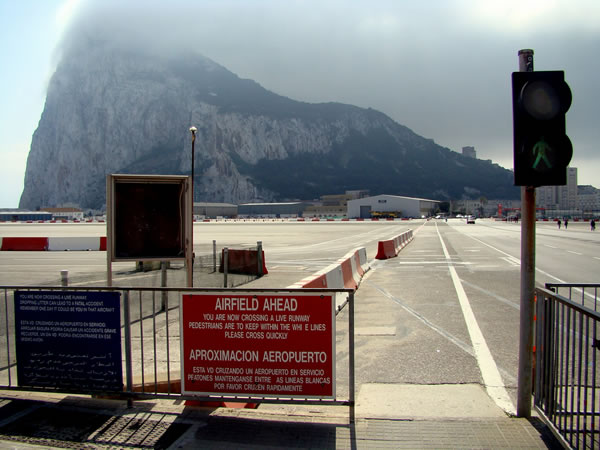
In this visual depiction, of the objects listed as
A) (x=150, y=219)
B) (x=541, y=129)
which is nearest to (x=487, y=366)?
(x=541, y=129)

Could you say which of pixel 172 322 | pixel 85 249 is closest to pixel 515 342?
pixel 172 322

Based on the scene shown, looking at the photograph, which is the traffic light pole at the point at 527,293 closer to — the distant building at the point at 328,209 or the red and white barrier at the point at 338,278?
the red and white barrier at the point at 338,278

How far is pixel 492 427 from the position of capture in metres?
4.08

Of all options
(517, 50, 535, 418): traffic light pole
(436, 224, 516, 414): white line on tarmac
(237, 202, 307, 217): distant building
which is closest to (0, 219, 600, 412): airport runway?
(436, 224, 516, 414): white line on tarmac

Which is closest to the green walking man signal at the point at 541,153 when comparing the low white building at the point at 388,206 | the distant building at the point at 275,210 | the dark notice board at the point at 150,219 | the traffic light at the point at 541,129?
the traffic light at the point at 541,129

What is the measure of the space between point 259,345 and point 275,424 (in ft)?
2.31

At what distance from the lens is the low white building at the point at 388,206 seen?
142000 millimetres

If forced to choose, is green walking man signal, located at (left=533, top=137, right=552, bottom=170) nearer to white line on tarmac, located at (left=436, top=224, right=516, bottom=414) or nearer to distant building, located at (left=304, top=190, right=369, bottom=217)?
white line on tarmac, located at (left=436, top=224, right=516, bottom=414)

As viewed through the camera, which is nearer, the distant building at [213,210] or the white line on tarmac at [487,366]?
the white line on tarmac at [487,366]

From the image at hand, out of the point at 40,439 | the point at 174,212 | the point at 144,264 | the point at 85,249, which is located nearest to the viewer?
the point at 40,439

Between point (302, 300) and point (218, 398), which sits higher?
point (302, 300)

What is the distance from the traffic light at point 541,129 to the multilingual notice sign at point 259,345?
210 centimetres

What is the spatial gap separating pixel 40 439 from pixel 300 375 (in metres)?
2.28

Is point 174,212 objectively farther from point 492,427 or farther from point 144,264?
point 144,264
